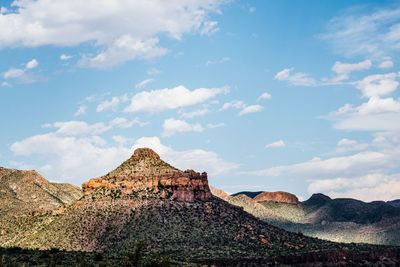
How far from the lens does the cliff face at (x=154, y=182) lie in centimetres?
15025

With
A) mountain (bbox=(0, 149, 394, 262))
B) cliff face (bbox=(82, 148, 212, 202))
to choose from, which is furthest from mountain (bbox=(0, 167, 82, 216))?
cliff face (bbox=(82, 148, 212, 202))

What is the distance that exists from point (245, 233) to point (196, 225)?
536 inches

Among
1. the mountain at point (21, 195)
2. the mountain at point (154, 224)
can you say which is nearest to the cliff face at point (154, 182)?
the mountain at point (154, 224)

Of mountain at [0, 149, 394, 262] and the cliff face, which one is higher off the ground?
the cliff face

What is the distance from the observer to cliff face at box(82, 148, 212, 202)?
15025 cm

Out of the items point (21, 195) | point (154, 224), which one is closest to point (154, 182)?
point (154, 224)

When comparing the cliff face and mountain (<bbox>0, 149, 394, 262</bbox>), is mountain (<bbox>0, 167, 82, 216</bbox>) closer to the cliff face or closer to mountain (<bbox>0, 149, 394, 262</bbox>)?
mountain (<bbox>0, 149, 394, 262</bbox>)

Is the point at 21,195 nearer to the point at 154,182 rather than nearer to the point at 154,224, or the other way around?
the point at 154,182

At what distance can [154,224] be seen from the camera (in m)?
135

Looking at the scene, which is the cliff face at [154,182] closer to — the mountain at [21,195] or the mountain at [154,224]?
the mountain at [154,224]

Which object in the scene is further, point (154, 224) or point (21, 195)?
point (21, 195)

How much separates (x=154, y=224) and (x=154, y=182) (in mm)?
19928

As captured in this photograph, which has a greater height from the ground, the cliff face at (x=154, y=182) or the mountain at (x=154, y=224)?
the cliff face at (x=154, y=182)

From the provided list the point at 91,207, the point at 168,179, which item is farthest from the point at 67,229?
the point at 168,179
